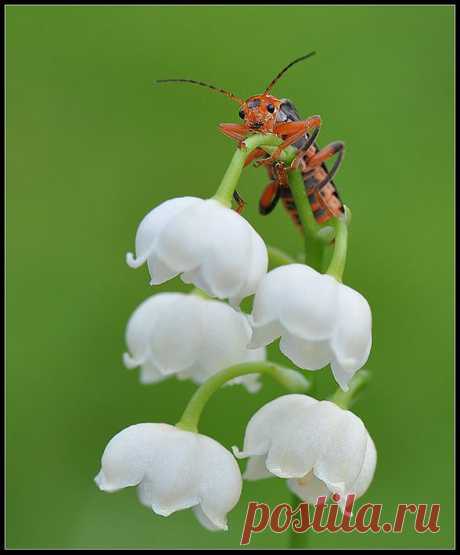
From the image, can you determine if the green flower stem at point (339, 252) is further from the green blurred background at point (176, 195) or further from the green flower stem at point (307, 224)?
the green blurred background at point (176, 195)

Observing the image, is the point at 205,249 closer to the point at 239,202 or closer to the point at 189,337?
the point at 239,202

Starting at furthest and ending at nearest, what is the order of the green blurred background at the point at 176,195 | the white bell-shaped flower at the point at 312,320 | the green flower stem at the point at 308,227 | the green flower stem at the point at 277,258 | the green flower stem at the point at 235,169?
the green blurred background at the point at 176,195 < the green flower stem at the point at 277,258 < the green flower stem at the point at 308,227 < the green flower stem at the point at 235,169 < the white bell-shaped flower at the point at 312,320

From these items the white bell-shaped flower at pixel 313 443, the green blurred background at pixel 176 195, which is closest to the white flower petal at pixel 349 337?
the white bell-shaped flower at pixel 313 443

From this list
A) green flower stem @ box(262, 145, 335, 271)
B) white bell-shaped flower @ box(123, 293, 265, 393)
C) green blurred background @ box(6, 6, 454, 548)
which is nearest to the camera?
green flower stem @ box(262, 145, 335, 271)

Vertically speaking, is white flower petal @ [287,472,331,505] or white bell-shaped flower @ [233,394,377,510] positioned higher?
white bell-shaped flower @ [233,394,377,510]

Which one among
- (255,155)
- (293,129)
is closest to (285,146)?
(293,129)

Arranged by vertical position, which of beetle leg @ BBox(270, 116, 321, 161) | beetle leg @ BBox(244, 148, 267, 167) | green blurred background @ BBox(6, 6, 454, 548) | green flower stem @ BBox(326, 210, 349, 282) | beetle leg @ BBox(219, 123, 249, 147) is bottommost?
green blurred background @ BBox(6, 6, 454, 548)

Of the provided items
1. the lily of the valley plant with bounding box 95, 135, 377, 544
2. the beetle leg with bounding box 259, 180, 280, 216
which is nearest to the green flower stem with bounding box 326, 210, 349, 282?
the lily of the valley plant with bounding box 95, 135, 377, 544

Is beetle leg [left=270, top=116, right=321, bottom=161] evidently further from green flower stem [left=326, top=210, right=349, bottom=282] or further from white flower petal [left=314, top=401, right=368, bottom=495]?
white flower petal [left=314, top=401, right=368, bottom=495]
